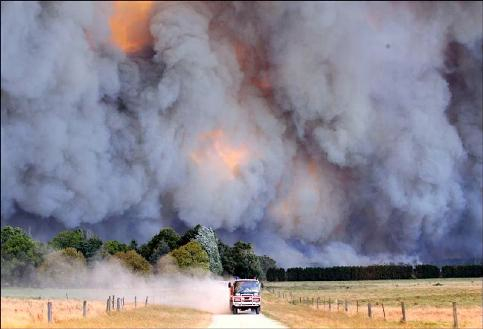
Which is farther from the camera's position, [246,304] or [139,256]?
[139,256]

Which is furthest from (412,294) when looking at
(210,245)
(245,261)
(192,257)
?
(245,261)

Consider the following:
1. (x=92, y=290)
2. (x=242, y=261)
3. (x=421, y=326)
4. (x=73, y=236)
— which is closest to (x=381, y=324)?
(x=421, y=326)

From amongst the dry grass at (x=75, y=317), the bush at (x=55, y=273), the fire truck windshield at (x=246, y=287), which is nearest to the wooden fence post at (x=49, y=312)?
the dry grass at (x=75, y=317)

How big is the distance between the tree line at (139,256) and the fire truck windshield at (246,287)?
1322 cm

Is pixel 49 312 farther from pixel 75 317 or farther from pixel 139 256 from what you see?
pixel 139 256

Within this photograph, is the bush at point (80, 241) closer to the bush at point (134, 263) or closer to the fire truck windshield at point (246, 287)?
the bush at point (134, 263)

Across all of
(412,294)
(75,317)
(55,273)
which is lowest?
(412,294)

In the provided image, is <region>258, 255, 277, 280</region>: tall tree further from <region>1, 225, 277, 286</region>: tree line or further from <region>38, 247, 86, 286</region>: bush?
<region>38, 247, 86, 286</region>: bush

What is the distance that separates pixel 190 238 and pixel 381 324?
256ft

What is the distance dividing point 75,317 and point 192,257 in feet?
207

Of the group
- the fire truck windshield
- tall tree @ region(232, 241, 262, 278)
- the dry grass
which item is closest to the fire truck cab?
the fire truck windshield

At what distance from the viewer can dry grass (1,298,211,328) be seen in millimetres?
19566

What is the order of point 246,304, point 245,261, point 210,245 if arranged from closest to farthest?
1. point 246,304
2. point 210,245
3. point 245,261

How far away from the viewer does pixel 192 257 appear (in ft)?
324
